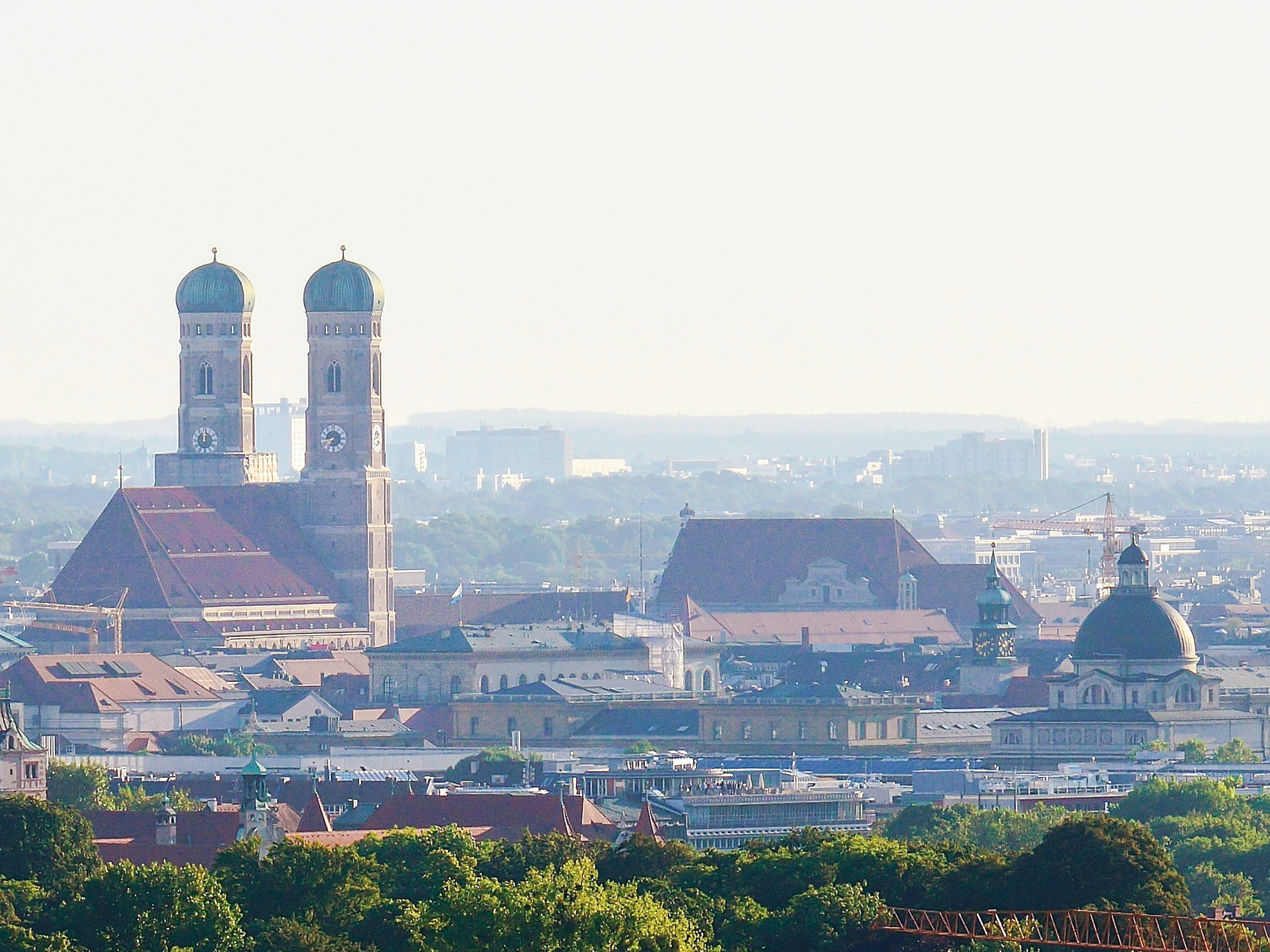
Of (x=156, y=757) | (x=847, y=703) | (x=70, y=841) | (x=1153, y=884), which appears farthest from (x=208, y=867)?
(x=847, y=703)

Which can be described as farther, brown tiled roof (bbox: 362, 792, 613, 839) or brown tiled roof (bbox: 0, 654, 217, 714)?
brown tiled roof (bbox: 0, 654, 217, 714)

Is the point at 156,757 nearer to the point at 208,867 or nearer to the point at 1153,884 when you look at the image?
the point at 208,867

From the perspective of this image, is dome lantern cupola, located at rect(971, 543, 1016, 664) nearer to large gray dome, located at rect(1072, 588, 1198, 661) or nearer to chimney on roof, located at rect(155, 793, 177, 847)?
large gray dome, located at rect(1072, 588, 1198, 661)

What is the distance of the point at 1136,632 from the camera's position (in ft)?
546

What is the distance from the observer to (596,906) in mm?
78625

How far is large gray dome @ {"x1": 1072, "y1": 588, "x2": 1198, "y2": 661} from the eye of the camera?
545 feet

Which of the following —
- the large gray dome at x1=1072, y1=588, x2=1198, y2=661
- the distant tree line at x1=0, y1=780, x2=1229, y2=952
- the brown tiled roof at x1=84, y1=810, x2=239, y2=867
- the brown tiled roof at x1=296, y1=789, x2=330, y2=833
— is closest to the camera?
the distant tree line at x1=0, y1=780, x2=1229, y2=952

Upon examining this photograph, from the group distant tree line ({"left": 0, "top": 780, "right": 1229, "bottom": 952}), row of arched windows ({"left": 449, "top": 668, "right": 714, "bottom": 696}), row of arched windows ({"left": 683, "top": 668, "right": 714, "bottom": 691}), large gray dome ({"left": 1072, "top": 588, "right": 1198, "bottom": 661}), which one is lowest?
row of arched windows ({"left": 683, "top": 668, "right": 714, "bottom": 691})

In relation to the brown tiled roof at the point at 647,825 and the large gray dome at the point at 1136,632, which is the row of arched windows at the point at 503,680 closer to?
the large gray dome at the point at 1136,632

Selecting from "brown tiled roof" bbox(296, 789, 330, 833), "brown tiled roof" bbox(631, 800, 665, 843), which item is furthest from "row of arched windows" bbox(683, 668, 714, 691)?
"brown tiled roof" bbox(296, 789, 330, 833)

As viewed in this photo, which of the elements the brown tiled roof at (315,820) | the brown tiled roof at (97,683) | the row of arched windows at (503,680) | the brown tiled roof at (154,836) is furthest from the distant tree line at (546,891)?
the row of arched windows at (503,680)

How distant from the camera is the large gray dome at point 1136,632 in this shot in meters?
166

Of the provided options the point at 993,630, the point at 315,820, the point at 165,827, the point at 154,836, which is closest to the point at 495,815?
the point at 315,820

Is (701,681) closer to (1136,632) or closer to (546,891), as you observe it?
(1136,632)
